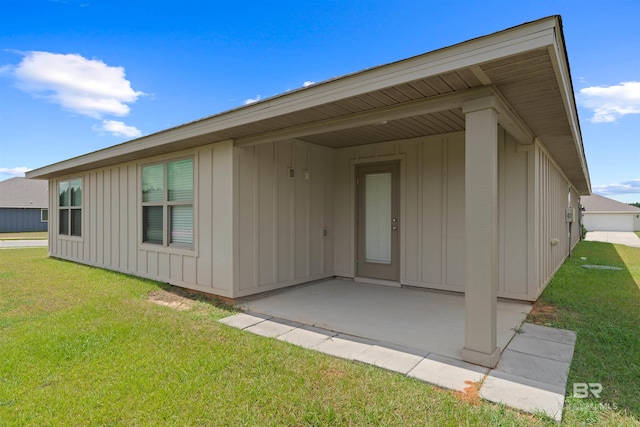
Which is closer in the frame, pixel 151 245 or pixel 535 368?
pixel 535 368

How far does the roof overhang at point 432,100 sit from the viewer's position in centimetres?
234

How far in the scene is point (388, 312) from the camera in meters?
4.14

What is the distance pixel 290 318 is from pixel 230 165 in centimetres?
219

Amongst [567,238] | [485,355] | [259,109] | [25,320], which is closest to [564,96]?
[485,355]

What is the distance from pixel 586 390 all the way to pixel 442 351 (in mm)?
991

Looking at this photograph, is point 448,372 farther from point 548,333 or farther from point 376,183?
point 376,183

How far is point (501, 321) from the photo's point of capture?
378 cm

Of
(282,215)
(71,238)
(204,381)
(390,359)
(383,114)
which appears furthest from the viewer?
(71,238)

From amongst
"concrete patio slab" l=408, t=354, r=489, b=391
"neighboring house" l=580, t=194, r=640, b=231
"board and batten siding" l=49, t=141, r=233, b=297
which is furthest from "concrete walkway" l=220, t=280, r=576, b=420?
"neighboring house" l=580, t=194, r=640, b=231

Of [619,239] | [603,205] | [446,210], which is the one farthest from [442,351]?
[603,205]

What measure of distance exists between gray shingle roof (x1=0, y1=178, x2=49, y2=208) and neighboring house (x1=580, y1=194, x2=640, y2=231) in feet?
137

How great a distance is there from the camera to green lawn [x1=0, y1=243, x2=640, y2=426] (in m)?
2.01

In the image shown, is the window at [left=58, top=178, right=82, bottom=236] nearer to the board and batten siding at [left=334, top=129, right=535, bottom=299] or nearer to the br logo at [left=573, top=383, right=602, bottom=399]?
the board and batten siding at [left=334, top=129, right=535, bottom=299]

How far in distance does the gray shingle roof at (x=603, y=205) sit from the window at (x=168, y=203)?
32991 millimetres
